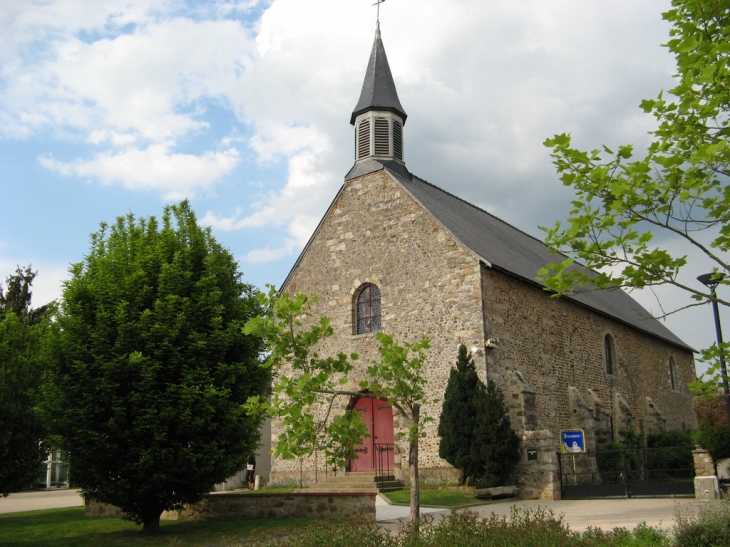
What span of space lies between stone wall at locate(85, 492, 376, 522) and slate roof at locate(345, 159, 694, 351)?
7.47m

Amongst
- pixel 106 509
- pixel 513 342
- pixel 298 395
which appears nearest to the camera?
pixel 298 395

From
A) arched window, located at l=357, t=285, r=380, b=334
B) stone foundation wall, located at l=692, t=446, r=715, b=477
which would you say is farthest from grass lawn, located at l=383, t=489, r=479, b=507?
arched window, located at l=357, t=285, r=380, b=334

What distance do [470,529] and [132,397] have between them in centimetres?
648

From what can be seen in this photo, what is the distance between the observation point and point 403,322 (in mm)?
19828

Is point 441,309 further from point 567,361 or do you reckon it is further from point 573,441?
point 567,361

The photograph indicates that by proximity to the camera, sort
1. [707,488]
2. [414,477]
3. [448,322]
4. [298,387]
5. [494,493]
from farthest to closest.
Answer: [448,322] → [494,493] → [707,488] → [414,477] → [298,387]

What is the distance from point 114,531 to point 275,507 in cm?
303

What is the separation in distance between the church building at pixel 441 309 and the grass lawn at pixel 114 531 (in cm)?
694

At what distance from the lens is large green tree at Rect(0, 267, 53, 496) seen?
40.3 ft

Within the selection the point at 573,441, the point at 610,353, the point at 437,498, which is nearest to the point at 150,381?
the point at 437,498

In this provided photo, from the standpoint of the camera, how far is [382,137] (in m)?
22.7

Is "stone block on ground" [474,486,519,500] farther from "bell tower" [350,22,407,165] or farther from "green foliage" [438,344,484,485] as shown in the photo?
"bell tower" [350,22,407,165]

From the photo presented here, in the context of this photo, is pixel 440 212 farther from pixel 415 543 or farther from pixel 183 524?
pixel 415 543

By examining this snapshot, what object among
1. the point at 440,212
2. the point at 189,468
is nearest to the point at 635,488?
the point at 440,212
